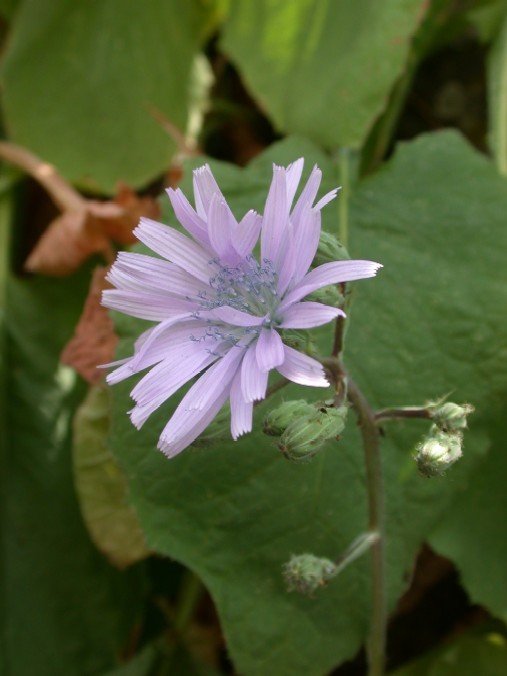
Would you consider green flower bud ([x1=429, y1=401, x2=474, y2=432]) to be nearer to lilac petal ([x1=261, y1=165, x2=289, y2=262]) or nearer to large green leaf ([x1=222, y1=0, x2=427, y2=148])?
lilac petal ([x1=261, y1=165, x2=289, y2=262])

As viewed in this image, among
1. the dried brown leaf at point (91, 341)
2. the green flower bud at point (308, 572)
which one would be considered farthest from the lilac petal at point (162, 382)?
the dried brown leaf at point (91, 341)

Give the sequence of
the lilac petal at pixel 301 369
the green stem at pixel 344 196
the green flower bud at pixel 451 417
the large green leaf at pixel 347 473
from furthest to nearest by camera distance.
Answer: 1. the green stem at pixel 344 196
2. the large green leaf at pixel 347 473
3. the green flower bud at pixel 451 417
4. the lilac petal at pixel 301 369

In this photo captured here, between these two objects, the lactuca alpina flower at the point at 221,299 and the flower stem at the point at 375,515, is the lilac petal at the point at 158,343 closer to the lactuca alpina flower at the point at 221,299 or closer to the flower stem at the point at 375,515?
the lactuca alpina flower at the point at 221,299

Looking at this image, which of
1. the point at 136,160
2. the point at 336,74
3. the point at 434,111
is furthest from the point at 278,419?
the point at 434,111

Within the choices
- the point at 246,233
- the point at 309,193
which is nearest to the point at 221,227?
the point at 246,233

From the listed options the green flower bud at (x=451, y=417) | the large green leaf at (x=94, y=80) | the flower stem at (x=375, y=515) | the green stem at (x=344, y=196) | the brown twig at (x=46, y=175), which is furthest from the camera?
the large green leaf at (x=94, y=80)

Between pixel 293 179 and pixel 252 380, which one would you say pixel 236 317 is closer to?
pixel 252 380

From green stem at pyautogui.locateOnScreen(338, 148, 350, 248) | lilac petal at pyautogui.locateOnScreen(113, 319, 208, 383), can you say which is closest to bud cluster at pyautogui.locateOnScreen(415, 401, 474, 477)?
lilac petal at pyautogui.locateOnScreen(113, 319, 208, 383)
